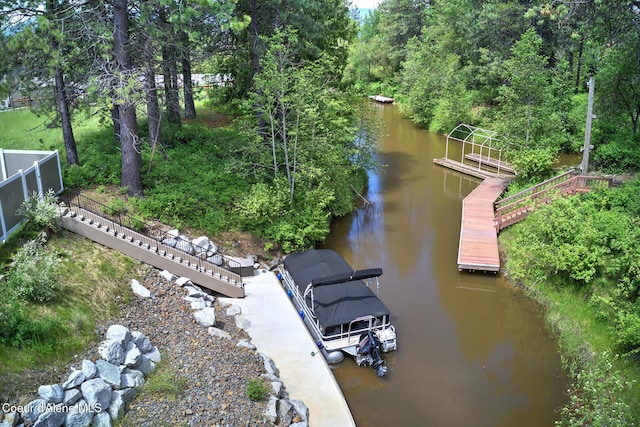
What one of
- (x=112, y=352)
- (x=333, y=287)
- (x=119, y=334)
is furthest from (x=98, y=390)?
(x=333, y=287)

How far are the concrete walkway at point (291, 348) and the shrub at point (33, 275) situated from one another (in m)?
5.29

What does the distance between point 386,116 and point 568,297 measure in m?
36.6

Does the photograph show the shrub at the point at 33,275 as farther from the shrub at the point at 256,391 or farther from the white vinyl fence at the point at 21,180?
the shrub at the point at 256,391

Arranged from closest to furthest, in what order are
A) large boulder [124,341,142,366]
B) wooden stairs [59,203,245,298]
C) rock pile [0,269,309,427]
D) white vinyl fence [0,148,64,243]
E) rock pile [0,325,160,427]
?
rock pile [0,325,160,427], rock pile [0,269,309,427], large boulder [124,341,142,366], white vinyl fence [0,148,64,243], wooden stairs [59,203,245,298]

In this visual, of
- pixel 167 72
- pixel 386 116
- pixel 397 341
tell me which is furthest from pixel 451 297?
pixel 386 116

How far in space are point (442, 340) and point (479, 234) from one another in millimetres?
6872

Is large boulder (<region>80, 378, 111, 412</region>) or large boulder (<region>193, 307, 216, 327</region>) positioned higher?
large boulder (<region>80, 378, 111, 412</region>)

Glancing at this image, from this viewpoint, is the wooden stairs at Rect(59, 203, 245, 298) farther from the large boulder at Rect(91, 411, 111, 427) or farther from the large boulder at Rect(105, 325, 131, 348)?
the large boulder at Rect(91, 411, 111, 427)

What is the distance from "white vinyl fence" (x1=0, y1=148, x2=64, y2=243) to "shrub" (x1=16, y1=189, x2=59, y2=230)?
17cm

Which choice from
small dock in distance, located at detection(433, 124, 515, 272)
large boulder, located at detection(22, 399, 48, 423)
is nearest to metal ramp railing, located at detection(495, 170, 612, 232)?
small dock in distance, located at detection(433, 124, 515, 272)

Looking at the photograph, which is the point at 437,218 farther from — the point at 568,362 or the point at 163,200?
the point at 163,200

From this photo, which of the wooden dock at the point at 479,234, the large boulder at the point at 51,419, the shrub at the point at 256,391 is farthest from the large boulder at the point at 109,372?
the wooden dock at the point at 479,234

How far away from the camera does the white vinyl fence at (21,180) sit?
14070 millimetres

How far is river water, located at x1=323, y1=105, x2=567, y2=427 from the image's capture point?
13641 mm
